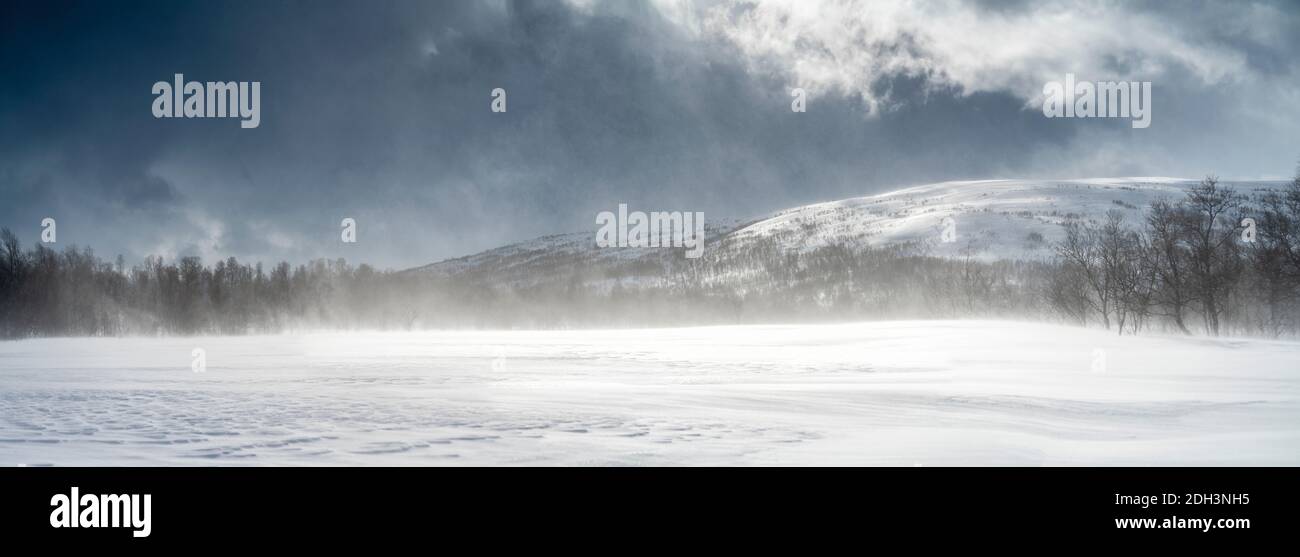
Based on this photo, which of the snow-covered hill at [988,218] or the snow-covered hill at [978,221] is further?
the snow-covered hill at [978,221]

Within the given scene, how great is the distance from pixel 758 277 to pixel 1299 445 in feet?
429

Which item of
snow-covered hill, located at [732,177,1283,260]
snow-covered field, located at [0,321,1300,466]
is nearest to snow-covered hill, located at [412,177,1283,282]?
snow-covered hill, located at [732,177,1283,260]

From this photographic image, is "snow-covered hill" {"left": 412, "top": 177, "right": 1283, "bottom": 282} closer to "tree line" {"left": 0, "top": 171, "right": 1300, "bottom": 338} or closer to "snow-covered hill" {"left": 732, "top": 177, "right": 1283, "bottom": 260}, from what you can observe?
"snow-covered hill" {"left": 732, "top": 177, "right": 1283, "bottom": 260}

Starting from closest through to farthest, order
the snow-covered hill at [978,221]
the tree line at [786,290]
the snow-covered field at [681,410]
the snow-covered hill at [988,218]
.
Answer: the snow-covered field at [681,410], the tree line at [786,290], the snow-covered hill at [988,218], the snow-covered hill at [978,221]

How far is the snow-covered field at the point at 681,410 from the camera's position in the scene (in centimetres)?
614

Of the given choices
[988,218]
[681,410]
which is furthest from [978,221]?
[681,410]

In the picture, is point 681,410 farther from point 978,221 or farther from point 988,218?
point 988,218

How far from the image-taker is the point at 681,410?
8852 millimetres

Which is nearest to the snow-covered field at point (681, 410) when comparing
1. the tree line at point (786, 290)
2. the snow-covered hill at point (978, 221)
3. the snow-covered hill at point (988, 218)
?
the tree line at point (786, 290)

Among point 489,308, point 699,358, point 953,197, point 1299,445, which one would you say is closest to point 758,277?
point 489,308

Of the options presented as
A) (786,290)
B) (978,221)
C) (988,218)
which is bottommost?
(786,290)

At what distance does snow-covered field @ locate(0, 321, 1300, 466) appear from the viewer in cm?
614

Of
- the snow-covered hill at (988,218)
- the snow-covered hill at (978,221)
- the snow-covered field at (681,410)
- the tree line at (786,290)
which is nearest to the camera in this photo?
the snow-covered field at (681,410)

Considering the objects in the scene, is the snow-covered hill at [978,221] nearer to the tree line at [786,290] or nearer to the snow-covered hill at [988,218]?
the snow-covered hill at [988,218]
